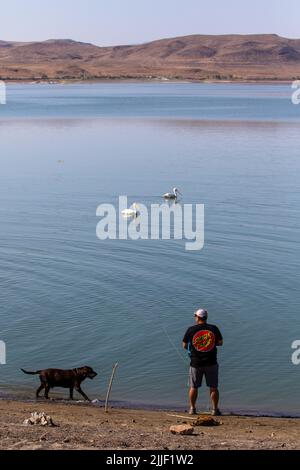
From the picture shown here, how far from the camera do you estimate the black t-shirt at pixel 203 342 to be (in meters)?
10.7

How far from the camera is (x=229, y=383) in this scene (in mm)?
12820

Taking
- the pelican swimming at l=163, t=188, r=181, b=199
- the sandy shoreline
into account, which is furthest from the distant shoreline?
the sandy shoreline

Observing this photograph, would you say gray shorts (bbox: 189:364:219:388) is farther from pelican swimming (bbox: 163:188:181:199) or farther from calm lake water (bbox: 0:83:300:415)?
pelican swimming (bbox: 163:188:181:199)

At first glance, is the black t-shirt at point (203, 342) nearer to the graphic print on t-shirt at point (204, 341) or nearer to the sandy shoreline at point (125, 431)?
the graphic print on t-shirt at point (204, 341)

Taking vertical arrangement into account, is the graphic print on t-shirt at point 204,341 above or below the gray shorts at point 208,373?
above

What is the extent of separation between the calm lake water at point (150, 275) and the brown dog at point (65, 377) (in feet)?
2.19

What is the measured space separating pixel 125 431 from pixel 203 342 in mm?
1550

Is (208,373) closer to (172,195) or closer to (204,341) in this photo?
(204,341)

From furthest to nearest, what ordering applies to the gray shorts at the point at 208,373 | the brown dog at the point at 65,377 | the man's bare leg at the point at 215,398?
the brown dog at the point at 65,377 → the man's bare leg at the point at 215,398 → the gray shorts at the point at 208,373

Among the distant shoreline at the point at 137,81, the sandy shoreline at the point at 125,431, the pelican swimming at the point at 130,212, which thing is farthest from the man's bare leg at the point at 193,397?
the distant shoreline at the point at 137,81

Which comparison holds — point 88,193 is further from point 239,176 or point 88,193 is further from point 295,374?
point 295,374

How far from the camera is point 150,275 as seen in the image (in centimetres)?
1805

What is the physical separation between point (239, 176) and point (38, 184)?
6.77m

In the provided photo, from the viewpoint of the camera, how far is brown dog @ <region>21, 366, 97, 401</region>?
11.8 metres
